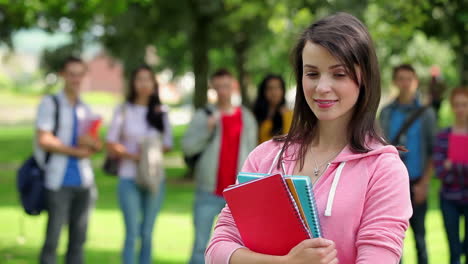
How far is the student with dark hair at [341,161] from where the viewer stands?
2.24 metres

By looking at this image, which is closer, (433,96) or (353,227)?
(353,227)

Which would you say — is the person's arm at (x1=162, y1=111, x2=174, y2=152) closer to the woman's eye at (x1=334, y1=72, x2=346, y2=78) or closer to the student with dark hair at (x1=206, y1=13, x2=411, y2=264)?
the student with dark hair at (x1=206, y1=13, x2=411, y2=264)

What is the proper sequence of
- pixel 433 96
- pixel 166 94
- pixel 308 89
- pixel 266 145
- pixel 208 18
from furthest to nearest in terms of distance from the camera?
1. pixel 166 94
2. pixel 208 18
3. pixel 433 96
4. pixel 266 145
5. pixel 308 89

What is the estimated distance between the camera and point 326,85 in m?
2.36

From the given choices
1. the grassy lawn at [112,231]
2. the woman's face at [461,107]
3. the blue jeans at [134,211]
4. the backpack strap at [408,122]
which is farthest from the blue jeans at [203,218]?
the woman's face at [461,107]

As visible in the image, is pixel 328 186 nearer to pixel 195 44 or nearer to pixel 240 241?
pixel 240 241

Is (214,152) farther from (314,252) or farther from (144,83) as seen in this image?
(314,252)

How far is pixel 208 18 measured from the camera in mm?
18531

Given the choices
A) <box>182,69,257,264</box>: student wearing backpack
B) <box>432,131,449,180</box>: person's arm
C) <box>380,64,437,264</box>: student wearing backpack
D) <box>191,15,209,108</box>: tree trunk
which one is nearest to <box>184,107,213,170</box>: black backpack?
<box>182,69,257,264</box>: student wearing backpack

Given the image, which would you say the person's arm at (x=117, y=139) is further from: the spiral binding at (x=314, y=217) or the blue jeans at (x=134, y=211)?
the spiral binding at (x=314, y=217)

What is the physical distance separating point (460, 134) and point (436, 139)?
0.23m

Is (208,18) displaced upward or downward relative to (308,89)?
upward

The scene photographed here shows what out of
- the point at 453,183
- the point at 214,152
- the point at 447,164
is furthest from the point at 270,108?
the point at 453,183

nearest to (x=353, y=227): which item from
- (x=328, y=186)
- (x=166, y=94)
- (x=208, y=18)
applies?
(x=328, y=186)
